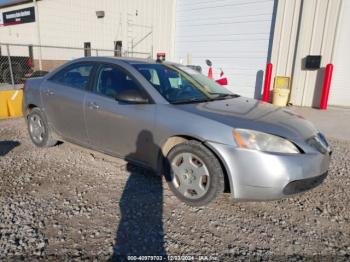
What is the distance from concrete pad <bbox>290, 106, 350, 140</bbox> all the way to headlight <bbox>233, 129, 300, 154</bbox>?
13.4 ft

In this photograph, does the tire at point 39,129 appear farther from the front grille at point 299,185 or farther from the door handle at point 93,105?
the front grille at point 299,185

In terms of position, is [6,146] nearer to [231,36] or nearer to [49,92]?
[49,92]

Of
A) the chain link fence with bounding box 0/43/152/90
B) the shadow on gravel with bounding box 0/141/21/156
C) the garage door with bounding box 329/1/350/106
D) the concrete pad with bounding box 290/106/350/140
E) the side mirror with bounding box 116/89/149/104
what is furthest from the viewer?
the chain link fence with bounding box 0/43/152/90

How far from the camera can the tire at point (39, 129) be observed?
458cm

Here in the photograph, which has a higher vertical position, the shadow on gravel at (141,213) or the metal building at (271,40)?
the metal building at (271,40)

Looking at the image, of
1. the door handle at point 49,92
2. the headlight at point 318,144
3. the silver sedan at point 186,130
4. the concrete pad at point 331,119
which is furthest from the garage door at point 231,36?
the door handle at point 49,92

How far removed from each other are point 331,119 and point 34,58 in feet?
63.9

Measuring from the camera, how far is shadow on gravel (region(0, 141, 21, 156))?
15.0 ft

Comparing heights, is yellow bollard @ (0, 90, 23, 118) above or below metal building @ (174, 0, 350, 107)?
below

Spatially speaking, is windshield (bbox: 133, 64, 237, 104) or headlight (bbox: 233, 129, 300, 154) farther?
windshield (bbox: 133, 64, 237, 104)

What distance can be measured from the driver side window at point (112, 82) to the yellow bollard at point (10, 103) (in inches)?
181

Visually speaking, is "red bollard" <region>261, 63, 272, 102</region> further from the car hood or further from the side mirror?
the side mirror

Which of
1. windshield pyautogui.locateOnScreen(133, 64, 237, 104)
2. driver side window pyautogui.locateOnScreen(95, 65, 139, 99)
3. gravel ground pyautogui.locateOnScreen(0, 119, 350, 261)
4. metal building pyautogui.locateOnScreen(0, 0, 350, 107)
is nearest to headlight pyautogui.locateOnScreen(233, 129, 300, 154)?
gravel ground pyautogui.locateOnScreen(0, 119, 350, 261)

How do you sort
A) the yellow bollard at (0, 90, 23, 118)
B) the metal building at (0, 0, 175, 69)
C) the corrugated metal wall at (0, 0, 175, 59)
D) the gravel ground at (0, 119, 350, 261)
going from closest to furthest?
the gravel ground at (0, 119, 350, 261) < the yellow bollard at (0, 90, 23, 118) < the corrugated metal wall at (0, 0, 175, 59) < the metal building at (0, 0, 175, 69)
